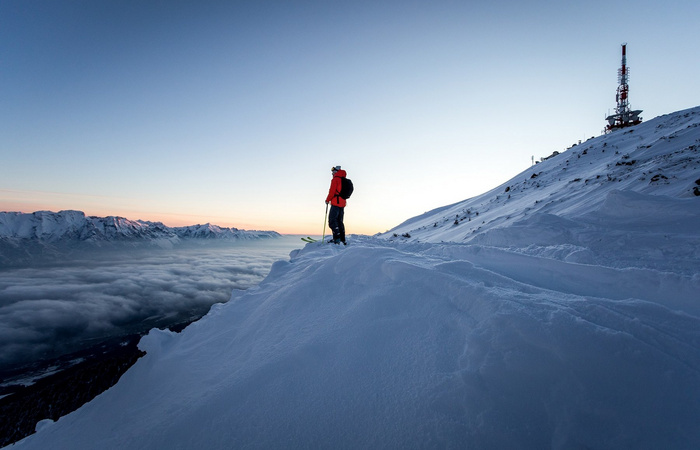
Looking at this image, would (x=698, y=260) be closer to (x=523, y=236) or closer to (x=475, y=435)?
(x=523, y=236)

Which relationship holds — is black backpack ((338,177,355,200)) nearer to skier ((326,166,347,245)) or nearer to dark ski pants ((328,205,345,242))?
skier ((326,166,347,245))

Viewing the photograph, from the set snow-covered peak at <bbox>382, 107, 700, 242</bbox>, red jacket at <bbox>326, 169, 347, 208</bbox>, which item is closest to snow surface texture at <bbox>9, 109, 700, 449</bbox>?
red jacket at <bbox>326, 169, 347, 208</bbox>

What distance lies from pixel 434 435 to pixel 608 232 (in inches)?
269

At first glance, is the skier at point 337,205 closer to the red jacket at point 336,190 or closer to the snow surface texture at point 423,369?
the red jacket at point 336,190

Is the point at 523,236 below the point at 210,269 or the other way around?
the other way around

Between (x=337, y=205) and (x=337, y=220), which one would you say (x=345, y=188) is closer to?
(x=337, y=205)

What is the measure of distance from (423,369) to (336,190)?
705cm

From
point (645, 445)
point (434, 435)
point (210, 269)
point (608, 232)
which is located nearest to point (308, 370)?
point (434, 435)

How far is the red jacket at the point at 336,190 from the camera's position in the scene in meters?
8.53

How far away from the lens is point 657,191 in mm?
6992

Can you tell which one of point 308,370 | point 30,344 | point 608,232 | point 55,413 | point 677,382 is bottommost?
point 30,344

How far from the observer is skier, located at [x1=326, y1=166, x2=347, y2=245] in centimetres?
855

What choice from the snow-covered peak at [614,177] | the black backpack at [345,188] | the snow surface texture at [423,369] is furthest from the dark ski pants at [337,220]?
the snow surface texture at [423,369]

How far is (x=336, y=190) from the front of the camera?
854 cm
